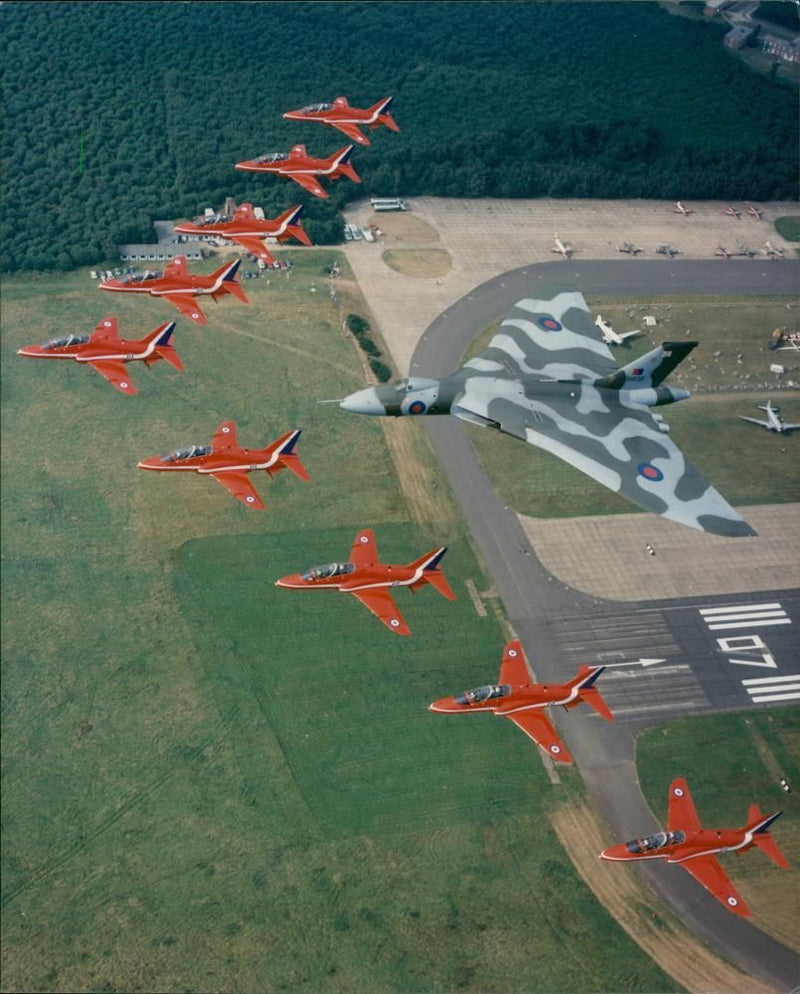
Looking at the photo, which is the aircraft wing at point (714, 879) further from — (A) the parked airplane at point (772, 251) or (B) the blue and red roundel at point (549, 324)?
(A) the parked airplane at point (772, 251)

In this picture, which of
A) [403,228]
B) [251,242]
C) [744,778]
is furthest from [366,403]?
[403,228]

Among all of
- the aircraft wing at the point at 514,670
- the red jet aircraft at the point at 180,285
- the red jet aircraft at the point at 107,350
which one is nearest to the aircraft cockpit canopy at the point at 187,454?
the red jet aircraft at the point at 107,350

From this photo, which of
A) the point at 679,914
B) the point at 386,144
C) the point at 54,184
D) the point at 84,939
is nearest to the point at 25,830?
the point at 84,939

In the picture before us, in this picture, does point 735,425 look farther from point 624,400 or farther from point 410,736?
point 410,736

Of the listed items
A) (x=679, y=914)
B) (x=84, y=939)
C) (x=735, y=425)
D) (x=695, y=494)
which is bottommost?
(x=84, y=939)

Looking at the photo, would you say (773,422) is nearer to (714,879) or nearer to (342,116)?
(342,116)

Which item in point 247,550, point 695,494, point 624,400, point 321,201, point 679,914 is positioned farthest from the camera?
point 321,201

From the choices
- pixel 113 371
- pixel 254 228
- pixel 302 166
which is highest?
pixel 302 166
